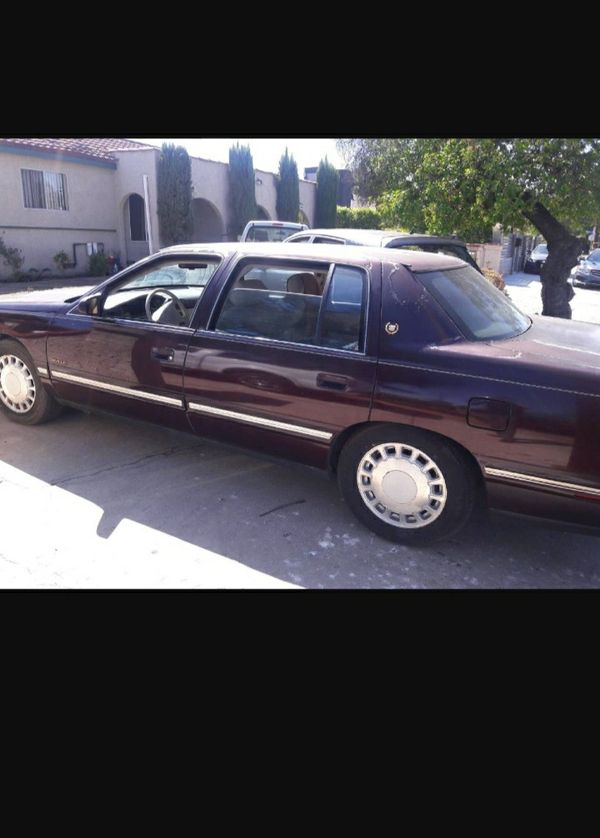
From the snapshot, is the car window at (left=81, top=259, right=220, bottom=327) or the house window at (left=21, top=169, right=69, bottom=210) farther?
the house window at (left=21, top=169, right=69, bottom=210)

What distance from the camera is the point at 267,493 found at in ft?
13.3

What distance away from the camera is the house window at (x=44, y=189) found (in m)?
16.2

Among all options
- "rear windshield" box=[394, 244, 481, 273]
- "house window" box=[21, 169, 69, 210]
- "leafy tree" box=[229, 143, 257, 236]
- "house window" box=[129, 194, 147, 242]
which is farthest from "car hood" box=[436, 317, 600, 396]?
"leafy tree" box=[229, 143, 257, 236]

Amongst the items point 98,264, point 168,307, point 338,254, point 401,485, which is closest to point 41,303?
point 168,307

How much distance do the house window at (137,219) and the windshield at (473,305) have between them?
18283mm

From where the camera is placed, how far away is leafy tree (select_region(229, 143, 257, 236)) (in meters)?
21.8

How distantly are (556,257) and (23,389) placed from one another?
6.98 m

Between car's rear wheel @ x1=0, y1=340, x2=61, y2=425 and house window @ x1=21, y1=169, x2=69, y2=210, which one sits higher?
house window @ x1=21, y1=169, x2=69, y2=210

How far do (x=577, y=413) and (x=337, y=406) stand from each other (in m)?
1.23

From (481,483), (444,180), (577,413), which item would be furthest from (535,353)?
(444,180)

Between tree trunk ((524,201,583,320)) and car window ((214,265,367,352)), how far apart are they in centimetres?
519

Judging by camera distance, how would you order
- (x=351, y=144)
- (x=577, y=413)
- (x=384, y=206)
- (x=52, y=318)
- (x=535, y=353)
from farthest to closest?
(x=351, y=144) < (x=384, y=206) < (x=52, y=318) < (x=535, y=353) < (x=577, y=413)

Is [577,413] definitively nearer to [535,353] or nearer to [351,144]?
[535,353]

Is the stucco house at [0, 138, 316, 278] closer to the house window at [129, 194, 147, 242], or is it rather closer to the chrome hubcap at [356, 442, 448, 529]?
the house window at [129, 194, 147, 242]
